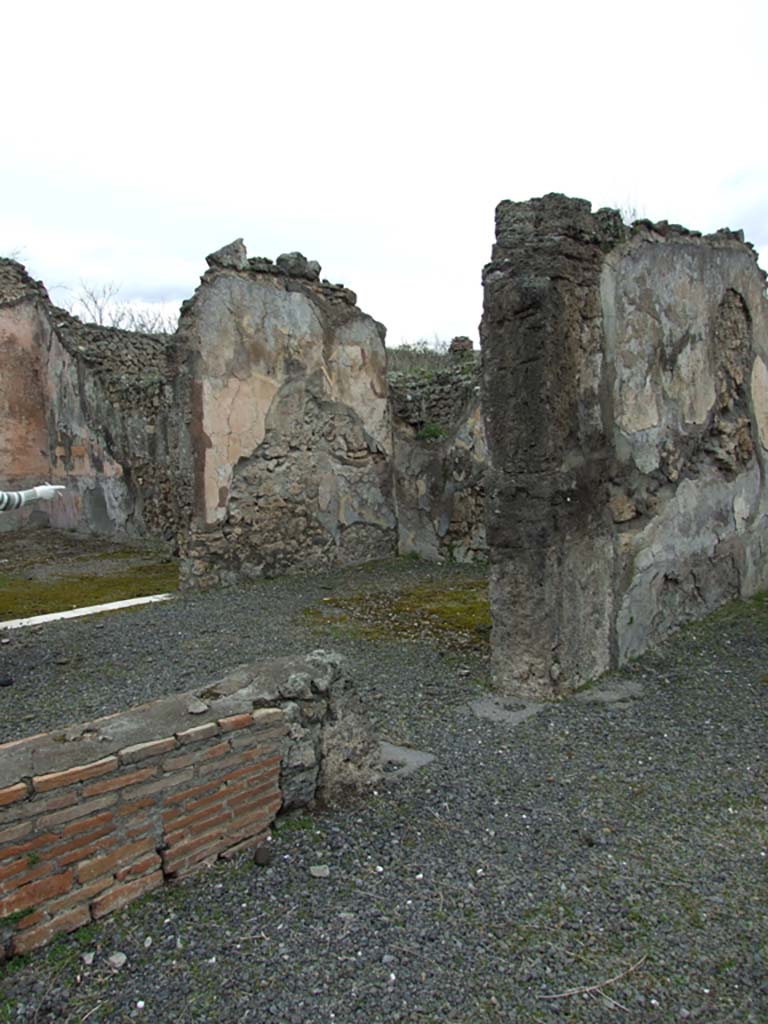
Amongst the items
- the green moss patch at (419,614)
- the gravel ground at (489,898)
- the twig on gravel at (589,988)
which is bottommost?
the twig on gravel at (589,988)

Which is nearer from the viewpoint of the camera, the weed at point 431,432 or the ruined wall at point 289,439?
the ruined wall at point 289,439

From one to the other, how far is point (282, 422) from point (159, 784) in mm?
5294

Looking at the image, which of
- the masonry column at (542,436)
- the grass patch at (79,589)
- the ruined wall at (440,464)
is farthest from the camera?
the ruined wall at (440,464)

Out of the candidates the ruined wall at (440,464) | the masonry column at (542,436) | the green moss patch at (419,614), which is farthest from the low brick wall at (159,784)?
the ruined wall at (440,464)

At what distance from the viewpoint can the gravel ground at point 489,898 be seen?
1692mm

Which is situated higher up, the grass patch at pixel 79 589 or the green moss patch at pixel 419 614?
the grass patch at pixel 79 589

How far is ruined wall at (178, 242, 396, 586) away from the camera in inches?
262

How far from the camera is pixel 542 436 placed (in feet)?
11.8

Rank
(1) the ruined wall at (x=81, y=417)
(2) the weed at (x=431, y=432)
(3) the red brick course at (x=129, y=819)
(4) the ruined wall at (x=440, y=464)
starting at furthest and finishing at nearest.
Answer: (1) the ruined wall at (x=81, y=417) < (2) the weed at (x=431, y=432) < (4) the ruined wall at (x=440, y=464) < (3) the red brick course at (x=129, y=819)

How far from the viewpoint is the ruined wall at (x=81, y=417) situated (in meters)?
9.73

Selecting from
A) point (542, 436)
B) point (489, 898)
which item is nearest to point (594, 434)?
point (542, 436)

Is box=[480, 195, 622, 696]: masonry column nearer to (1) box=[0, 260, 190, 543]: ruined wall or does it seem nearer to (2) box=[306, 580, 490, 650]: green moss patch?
(2) box=[306, 580, 490, 650]: green moss patch

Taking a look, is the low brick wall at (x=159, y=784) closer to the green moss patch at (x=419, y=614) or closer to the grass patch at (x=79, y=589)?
the green moss patch at (x=419, y=614)

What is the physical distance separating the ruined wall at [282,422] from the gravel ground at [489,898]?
327 centimetres
